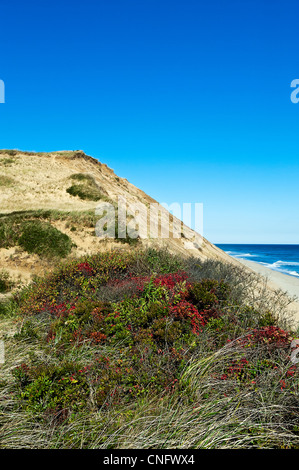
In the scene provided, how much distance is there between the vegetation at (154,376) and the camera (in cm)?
350

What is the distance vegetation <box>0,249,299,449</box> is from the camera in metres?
3.50

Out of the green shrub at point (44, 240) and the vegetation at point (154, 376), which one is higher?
the green shrub at point (44, 240)

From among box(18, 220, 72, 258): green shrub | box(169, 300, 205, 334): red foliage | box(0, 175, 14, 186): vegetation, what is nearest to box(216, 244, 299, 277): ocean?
box(18, 220, 72, 258): green shrub

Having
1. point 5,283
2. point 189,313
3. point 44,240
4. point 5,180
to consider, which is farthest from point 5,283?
point 5,180

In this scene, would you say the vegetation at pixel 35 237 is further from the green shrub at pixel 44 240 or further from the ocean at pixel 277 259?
the ocean at pixel 277 259

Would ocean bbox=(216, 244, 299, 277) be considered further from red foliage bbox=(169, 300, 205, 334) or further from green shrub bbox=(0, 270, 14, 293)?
red foliage bbox=(169, 300, 205, 334)

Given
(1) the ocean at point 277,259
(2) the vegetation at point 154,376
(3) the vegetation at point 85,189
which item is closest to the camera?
(2) the vegetation at point 154,376

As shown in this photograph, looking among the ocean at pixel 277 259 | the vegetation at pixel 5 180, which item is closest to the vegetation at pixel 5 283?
the vegetation at pixel 5 180

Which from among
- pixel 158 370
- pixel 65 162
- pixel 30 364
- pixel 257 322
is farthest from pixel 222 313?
pixel 65 162

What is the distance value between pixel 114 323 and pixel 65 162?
34844 millimetres

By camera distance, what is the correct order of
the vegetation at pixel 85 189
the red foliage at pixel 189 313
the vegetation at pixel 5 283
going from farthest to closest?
1. the vegetation at pixel 85 189
2. the vegetation at pixel 5 283
3. the red foliage at pixel 189 313

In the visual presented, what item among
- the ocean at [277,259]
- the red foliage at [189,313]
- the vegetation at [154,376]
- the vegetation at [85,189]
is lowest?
the ocean at [277,259]

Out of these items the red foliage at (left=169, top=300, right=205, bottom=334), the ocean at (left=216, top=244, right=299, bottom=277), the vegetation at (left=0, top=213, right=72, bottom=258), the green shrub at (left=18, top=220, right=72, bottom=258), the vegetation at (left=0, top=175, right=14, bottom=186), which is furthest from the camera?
the ocean at (left=216, top=244, right=299, bottom=277)

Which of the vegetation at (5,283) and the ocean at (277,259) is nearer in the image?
the vegetation at (5,283)
